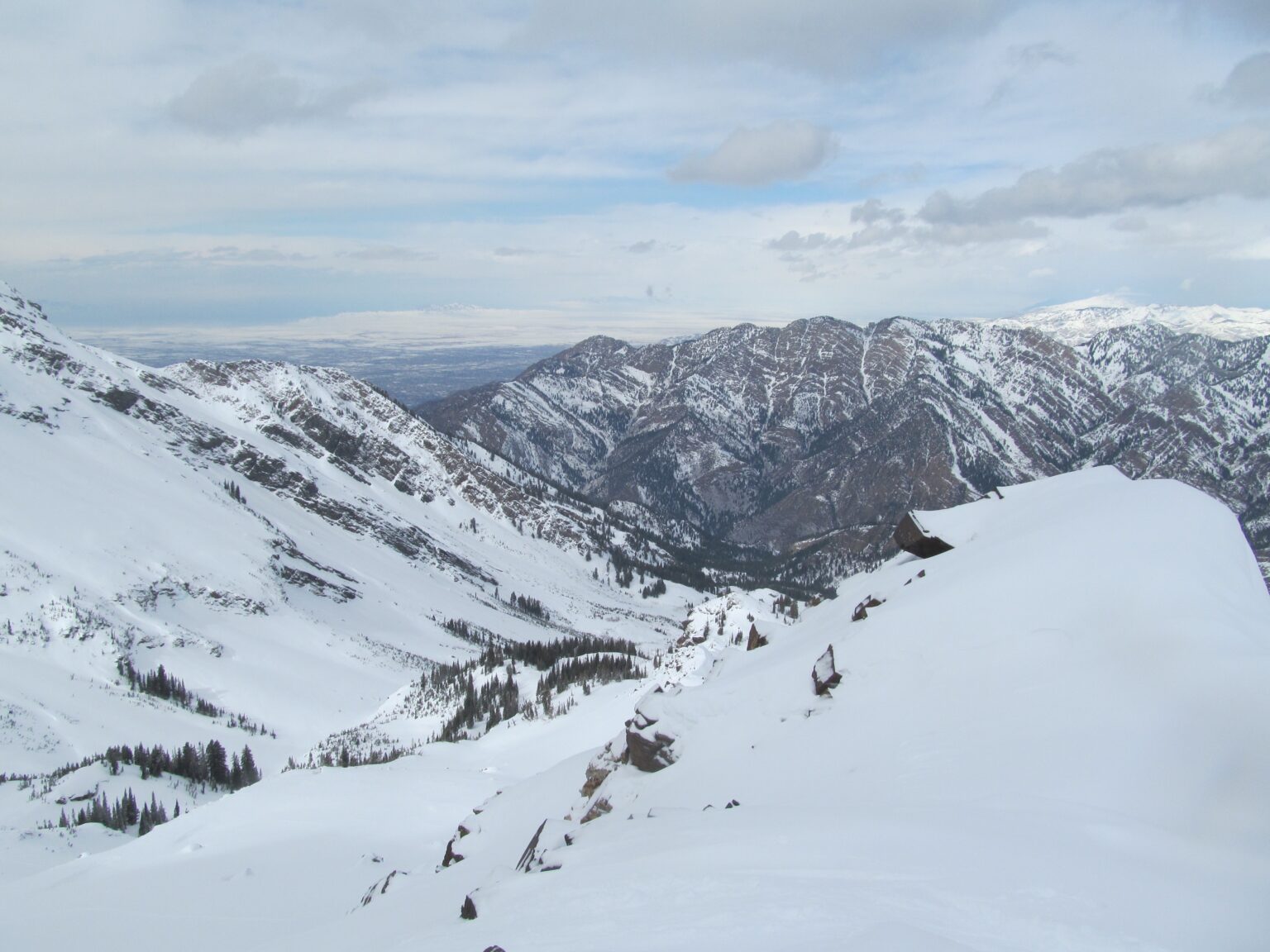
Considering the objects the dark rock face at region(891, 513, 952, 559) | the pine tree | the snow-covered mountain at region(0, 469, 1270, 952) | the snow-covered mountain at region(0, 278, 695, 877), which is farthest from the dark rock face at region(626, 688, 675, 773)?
the pine tree

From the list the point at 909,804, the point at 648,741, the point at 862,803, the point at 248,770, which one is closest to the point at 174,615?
the point at 248,770

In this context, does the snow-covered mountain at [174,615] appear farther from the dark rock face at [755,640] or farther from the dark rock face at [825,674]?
the dark rock face at [825,674]

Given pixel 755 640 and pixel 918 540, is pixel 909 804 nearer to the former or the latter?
pixel 918 540

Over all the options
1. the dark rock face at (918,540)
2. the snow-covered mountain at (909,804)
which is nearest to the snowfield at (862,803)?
the snow-covered mountain at (909,804)

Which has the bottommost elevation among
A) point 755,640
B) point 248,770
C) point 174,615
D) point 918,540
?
point 248,770

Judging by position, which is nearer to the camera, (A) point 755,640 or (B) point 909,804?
(B) point 909,804

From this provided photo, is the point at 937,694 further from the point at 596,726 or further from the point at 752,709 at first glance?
the point at 596,726
